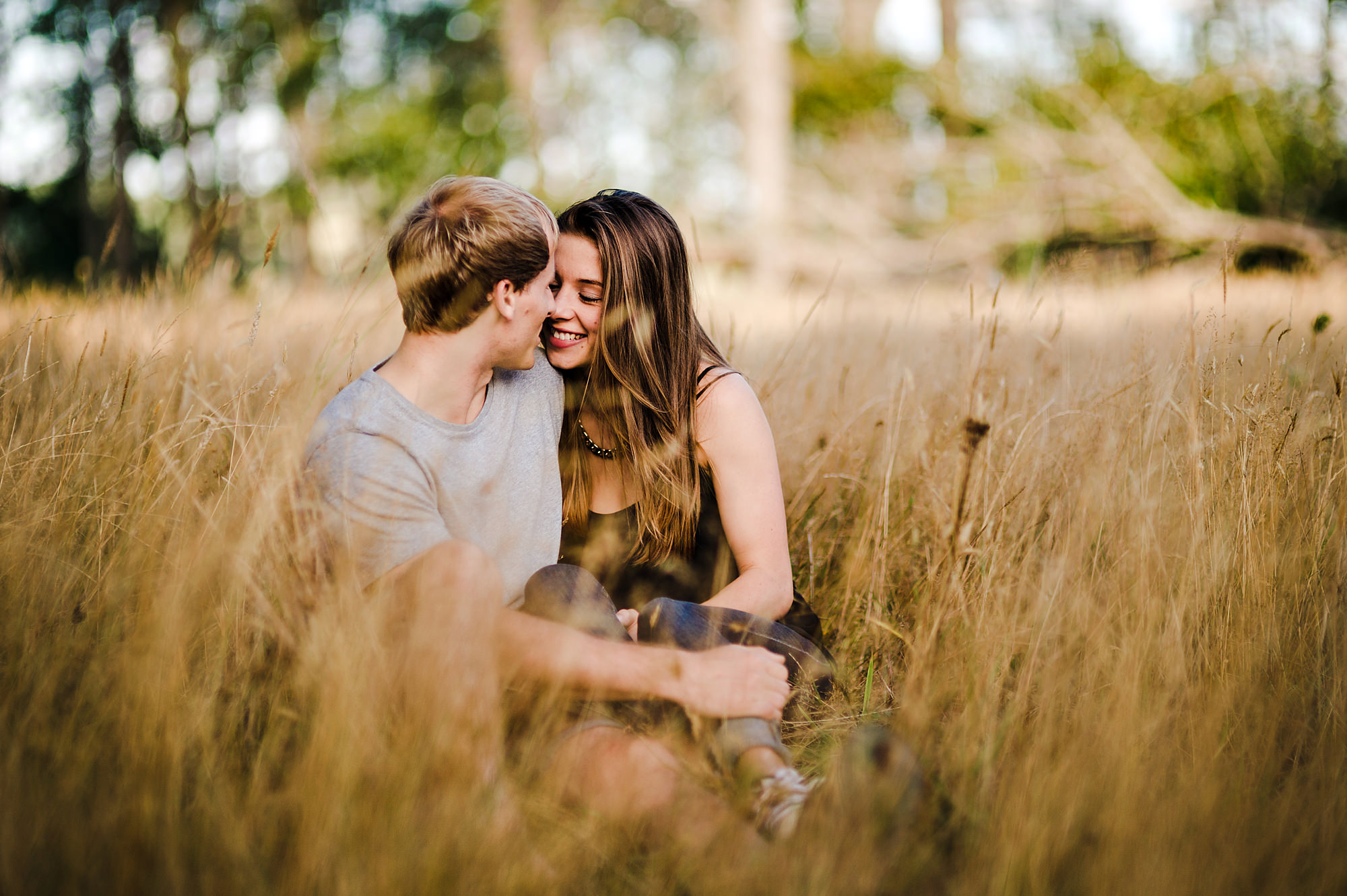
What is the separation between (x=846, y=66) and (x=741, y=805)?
43.3 ft

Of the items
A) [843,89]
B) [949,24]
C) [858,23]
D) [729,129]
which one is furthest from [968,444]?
[729,129]

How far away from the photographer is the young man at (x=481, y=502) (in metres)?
1.43

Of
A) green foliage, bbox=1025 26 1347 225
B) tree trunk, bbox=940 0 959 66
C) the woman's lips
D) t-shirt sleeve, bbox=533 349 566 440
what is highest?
tree trunk, bbox=940 0 959 66

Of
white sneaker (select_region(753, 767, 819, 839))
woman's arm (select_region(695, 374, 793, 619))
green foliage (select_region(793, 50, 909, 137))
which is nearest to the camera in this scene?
white sneaker (select_region(753, 767, 819, 839))

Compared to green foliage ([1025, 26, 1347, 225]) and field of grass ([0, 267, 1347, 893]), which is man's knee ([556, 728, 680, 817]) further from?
green foliage ([1025, 26, 1347, 225])

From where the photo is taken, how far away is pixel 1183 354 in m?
2.36

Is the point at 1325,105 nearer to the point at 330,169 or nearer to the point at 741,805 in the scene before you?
the point at 741,805

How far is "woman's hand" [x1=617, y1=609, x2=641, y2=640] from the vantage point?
1899 millimetres

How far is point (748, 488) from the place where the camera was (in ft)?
6.91

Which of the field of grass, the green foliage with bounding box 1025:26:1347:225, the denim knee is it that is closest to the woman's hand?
the denim knee

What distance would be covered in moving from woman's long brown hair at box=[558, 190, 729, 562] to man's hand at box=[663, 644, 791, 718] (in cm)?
63

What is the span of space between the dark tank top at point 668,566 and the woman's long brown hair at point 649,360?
31 mm

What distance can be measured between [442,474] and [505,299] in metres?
0.45

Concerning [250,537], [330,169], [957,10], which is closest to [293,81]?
[330,169]
